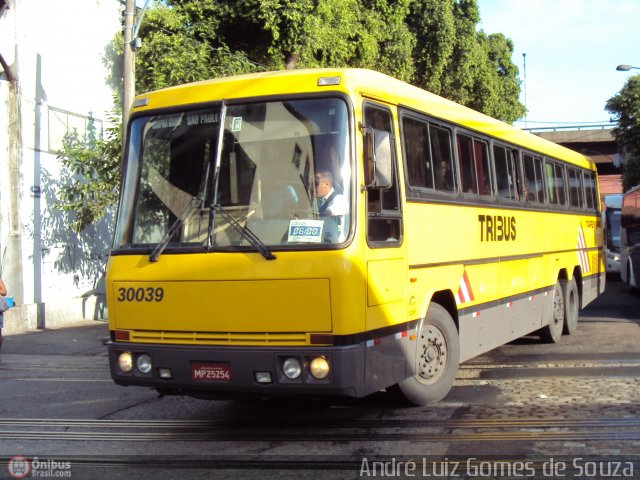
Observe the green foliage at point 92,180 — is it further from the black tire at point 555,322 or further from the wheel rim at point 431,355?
the wheel rim at point 431,355

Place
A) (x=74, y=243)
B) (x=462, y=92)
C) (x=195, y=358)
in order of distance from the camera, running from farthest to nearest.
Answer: (x=462, y=92)
(x=74, y=243)
(x=195, y=358)

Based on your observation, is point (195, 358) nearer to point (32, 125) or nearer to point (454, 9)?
point (32, 125)

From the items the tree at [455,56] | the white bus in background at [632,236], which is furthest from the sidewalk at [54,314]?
the tree at [455,56]

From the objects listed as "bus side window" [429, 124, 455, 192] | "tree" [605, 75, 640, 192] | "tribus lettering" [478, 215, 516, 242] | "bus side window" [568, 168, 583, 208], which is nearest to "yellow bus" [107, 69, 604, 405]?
"bus side window" [429, 124, 455, 192]

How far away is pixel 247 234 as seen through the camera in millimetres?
5859

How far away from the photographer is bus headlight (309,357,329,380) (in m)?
5.60

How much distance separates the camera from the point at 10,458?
19.7ft

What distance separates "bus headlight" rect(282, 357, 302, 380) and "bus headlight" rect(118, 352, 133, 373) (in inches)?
54.7

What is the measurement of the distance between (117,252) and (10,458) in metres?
1.83

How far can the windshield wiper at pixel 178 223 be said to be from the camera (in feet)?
20.0

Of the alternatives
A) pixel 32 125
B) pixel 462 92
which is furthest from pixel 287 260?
pixel 462 92

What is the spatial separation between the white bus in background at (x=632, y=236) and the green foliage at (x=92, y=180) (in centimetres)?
1287

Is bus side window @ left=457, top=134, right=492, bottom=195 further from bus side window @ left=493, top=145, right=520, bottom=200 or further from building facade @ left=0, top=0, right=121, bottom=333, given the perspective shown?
building facade @ left=0, top=0, right=121, bottom=333

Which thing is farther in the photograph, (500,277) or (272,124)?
(500,277)
